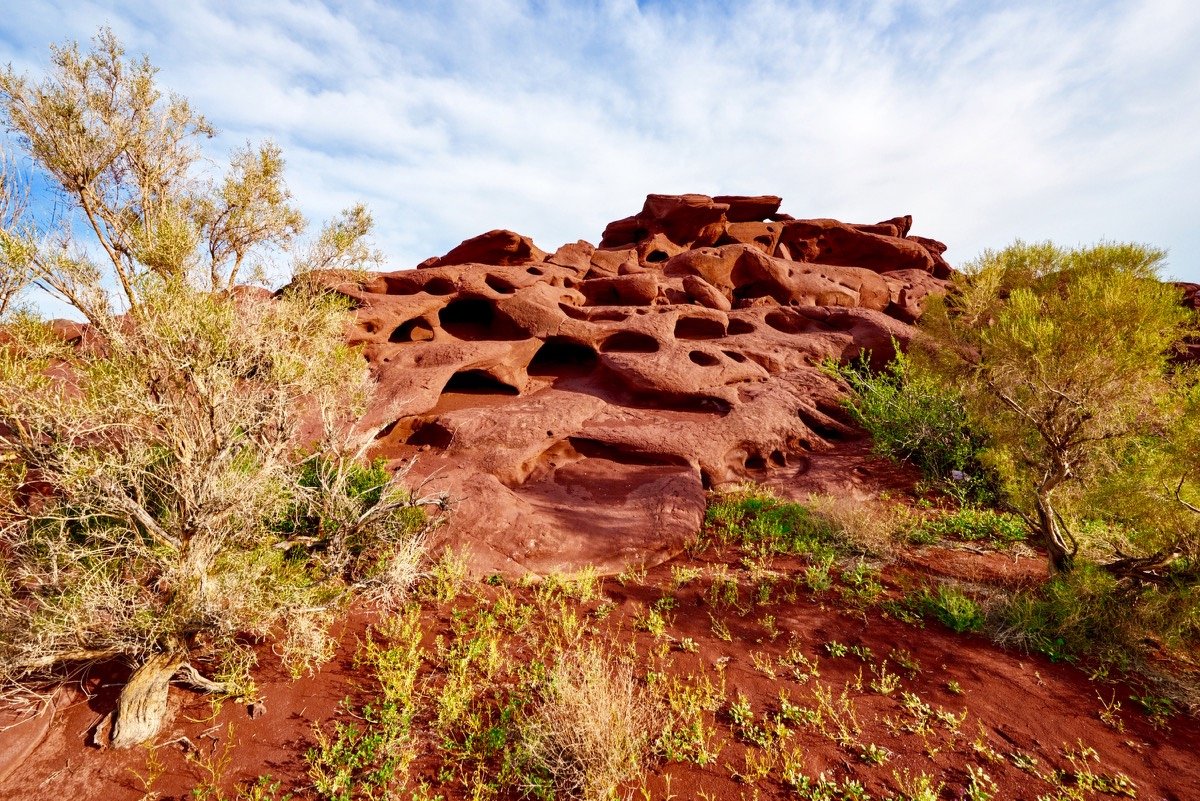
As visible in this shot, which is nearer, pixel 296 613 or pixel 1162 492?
→ pixel 296 613

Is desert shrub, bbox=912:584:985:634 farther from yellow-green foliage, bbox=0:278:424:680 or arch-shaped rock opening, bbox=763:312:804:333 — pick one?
arch-shaped rock opening, bbox=763:312:804:333

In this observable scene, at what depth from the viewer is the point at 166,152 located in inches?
508

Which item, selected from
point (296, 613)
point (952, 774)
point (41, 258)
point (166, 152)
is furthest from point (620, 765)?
point (166, 152)

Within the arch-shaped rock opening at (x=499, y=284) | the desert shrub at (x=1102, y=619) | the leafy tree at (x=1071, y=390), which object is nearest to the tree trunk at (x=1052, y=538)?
the leafy tree at (x=1071, y=390)

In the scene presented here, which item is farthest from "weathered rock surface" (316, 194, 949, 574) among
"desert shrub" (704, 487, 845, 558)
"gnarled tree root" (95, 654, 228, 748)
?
"gnarled tree root" (95, 654, 228, 748)

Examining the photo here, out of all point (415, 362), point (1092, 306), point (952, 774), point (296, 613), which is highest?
point (1092, 306)

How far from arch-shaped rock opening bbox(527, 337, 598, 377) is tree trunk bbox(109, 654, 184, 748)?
10888 mm

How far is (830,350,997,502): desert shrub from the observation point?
34.0 feet

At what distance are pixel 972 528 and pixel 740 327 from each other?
9350 millimetres

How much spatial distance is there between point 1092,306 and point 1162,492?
2.76m

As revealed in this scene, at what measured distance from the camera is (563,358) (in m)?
15.2

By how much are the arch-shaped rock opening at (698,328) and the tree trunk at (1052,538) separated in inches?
408

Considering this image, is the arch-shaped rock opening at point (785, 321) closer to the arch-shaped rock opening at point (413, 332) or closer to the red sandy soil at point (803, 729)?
the arch-shaped rock opening at point (413, 332)

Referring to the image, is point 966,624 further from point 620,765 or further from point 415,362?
point 415,362
